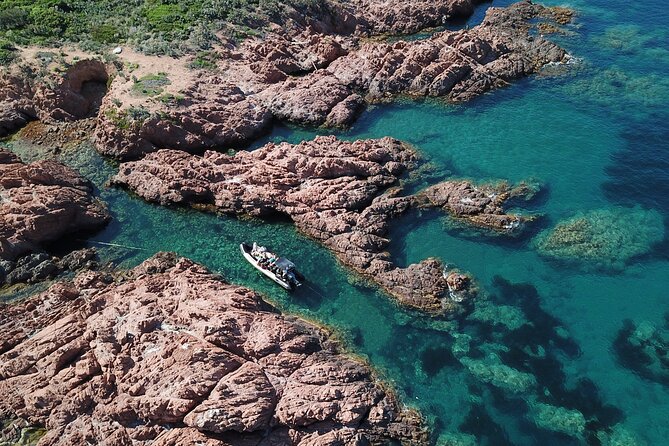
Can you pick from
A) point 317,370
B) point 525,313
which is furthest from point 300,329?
point 525,313

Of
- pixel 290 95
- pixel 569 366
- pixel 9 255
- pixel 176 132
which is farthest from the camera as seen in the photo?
pixel 290 95

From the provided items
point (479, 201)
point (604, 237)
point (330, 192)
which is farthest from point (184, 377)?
point (604, 237)

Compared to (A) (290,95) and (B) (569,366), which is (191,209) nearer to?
(A) (290,95)

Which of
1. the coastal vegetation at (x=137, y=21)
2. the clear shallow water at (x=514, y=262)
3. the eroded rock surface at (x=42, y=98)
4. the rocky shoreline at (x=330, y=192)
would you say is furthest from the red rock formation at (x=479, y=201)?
the eroded rock surface at (x=42, y=98)

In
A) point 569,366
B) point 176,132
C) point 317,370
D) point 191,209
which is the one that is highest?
point 176,132

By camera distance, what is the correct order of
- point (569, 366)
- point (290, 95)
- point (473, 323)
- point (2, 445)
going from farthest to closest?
point (290, 95) < point (473, 323) < point (569, 366) < point (2, 445)

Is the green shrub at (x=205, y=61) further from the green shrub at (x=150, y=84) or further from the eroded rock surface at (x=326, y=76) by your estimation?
the green shrub at (x=150, y=84)

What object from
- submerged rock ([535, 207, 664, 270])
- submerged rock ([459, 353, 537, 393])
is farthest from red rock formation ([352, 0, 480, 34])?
submerged rock ([459, 353, 537, 393])

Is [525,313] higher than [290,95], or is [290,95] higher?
[290,95]
